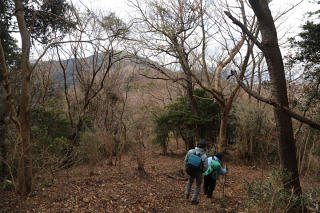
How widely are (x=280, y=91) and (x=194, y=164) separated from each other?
2.27m

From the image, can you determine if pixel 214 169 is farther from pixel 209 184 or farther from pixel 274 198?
pixel 274 198

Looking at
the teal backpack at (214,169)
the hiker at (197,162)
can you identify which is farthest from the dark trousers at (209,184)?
the hiker at (197,162)

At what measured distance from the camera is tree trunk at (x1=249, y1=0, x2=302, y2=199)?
11.6ft

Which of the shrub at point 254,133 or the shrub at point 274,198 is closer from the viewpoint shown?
the shrub at point 274,198

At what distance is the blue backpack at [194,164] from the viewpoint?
4.64 m

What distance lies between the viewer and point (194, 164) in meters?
4.65

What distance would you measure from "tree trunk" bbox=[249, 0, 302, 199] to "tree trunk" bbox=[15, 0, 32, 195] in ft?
17.0

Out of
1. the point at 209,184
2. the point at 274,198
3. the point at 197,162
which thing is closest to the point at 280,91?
the point at 274,198

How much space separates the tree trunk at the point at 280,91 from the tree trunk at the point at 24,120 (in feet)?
17.0

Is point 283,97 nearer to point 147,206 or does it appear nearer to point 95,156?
point 147,206

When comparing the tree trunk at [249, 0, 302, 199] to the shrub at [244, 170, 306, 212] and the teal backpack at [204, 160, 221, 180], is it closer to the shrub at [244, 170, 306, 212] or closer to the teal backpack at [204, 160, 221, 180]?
the shrub at [244, 170, 306, 212]

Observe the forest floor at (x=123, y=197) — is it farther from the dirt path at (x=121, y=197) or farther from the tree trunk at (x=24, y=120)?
the tree trunk at (x=24, y=120)

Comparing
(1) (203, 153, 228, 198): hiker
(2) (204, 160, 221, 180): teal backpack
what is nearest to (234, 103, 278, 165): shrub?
(1) (203, 153, 228, 198): hiker

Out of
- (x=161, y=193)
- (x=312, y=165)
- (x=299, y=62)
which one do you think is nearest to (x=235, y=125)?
(x=312, y=165)
